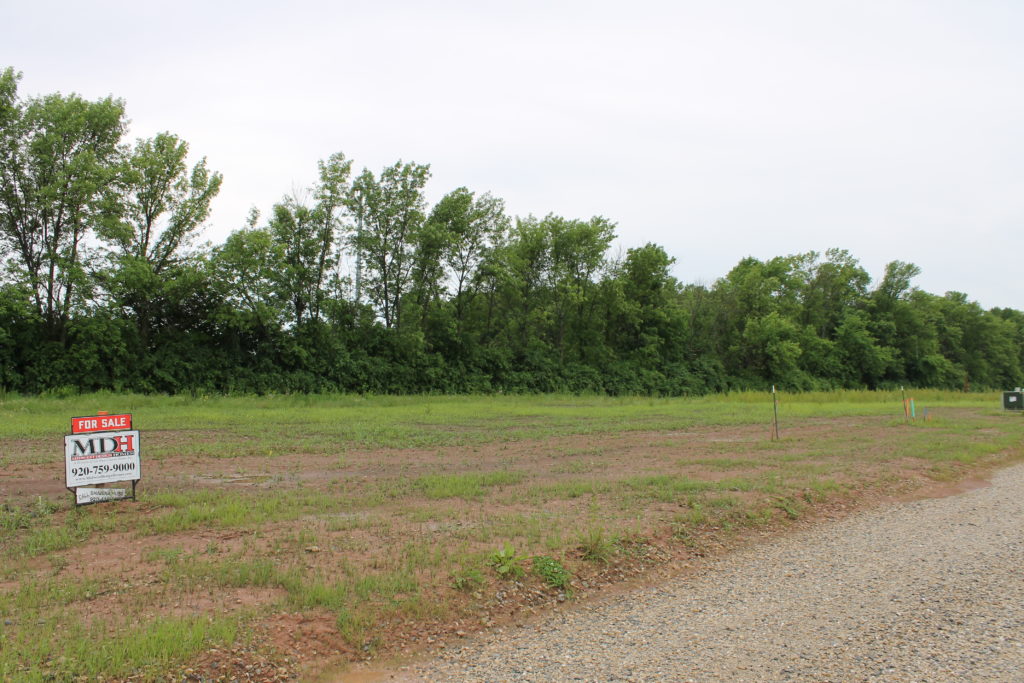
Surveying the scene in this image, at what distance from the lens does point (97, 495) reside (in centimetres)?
792

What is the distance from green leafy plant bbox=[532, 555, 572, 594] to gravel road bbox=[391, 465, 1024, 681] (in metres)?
0.37

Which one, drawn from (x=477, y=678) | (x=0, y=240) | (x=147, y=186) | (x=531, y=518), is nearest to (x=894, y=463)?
(x=531, y=518)

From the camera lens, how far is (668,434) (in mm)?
18250

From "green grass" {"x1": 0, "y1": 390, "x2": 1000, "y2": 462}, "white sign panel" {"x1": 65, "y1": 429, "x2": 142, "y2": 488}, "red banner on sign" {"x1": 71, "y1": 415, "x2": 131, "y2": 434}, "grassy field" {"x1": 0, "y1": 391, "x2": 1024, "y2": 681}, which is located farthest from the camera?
"green grass" {"x1": 0, "y1": 390, "x2": 1000, "y2": 462}

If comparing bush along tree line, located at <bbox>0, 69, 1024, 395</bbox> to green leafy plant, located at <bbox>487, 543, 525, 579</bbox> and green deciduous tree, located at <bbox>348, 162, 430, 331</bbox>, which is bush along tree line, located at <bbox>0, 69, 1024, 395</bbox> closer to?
green deciduous tree, located at <bbox>348, 162, 430, 331</bbox>

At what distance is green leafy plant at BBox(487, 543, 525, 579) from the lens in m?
5.71

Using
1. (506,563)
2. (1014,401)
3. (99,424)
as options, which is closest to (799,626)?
(506,563)

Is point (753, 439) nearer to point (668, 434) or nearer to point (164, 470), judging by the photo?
point (668, 434)

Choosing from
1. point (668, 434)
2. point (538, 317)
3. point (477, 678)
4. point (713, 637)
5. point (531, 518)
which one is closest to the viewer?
point (477, 678)

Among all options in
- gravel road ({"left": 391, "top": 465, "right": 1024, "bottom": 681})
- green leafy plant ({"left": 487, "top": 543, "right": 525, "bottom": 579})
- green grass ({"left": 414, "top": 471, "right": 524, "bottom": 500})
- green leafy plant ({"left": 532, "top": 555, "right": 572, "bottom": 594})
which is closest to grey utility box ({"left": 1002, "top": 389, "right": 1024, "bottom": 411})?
gravel road ({"left": 391, "top": 465, "right": 1024, "bottom": 681})

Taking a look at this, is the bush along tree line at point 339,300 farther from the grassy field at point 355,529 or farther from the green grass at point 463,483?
the green grass at point 463,483

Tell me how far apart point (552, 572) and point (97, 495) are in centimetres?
574

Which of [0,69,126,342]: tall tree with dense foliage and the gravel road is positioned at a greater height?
[0,69,126,342]: tall tree with dense foliage

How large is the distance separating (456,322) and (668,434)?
72.5 ft
